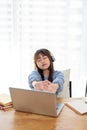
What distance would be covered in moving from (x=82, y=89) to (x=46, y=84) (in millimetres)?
1197

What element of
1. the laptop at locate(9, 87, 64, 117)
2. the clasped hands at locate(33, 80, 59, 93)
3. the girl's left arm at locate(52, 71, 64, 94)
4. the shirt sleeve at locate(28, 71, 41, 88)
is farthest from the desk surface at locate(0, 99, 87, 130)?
the shirt sleeve at locate(28, 71, 41, 88)

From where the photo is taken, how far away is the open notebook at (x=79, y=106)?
1626mm

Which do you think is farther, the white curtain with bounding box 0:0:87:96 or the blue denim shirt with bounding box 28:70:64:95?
the white curtain with bounding box 0:0:87:96

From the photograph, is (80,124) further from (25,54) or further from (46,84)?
(25,54)

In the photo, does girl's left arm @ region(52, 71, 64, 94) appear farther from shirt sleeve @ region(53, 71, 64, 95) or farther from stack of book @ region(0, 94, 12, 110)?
stack of book @ region(0, 94, 12, 110)

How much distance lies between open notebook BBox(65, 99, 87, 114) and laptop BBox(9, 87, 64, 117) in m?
0.14

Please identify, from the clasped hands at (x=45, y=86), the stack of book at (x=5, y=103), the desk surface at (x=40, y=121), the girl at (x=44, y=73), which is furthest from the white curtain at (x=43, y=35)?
the desk surface at (x=40, y=121)

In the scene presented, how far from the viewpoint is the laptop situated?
4.86 ft

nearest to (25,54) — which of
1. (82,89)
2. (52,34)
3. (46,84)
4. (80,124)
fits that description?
(52,34)

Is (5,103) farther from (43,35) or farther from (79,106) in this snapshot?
(43,35)

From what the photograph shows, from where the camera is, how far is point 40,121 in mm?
1472

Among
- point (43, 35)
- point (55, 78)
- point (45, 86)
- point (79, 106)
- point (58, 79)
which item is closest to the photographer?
point (79, 106)

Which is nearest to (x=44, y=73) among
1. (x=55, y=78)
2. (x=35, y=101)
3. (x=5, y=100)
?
(x=55, y=78)

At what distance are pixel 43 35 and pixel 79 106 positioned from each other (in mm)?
1380
